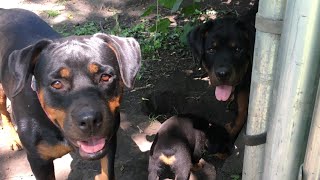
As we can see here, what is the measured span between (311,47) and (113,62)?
5.23 feet

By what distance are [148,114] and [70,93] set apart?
2.27 metres

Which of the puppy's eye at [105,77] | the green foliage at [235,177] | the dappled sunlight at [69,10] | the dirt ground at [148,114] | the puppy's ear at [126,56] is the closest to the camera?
the puppy's eye at [105,77]

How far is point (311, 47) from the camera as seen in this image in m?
1.70

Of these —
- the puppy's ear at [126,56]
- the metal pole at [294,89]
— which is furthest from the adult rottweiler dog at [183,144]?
the metal pole at [294,89]

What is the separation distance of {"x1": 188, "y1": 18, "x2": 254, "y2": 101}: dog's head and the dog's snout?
1.81 m

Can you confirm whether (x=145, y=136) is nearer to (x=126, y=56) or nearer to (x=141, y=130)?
(x=141, y=130)

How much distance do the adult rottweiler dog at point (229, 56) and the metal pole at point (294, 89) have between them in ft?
6.97

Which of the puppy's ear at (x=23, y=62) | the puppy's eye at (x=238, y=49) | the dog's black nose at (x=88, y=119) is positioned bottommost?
the puppy's eye at (x=238, y=49)

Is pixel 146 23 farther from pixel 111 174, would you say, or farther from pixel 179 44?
pixel 111 174

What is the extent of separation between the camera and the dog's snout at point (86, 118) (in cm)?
257

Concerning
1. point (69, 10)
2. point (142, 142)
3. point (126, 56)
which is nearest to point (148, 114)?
point (142, 142)

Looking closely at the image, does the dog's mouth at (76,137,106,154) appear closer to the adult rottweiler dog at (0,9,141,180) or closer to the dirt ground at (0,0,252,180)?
the adult rottweiler dog at (0,9,141,180)

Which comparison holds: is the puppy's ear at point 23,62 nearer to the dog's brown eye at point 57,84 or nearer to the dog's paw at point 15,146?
the dog's brown eye at point 57,84

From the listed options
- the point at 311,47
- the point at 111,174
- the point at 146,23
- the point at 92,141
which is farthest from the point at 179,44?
the point at 311,47
